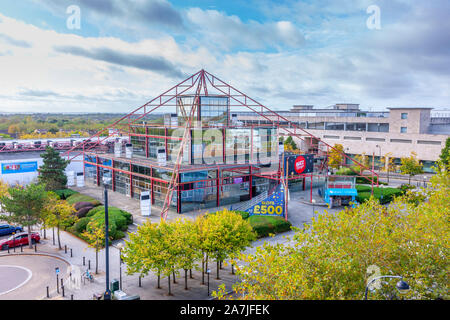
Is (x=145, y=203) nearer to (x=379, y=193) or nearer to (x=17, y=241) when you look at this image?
(x=17, y=241)

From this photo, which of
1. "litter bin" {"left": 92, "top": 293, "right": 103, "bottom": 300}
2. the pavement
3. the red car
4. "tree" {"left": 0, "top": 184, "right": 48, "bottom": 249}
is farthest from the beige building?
"litter bin" {"left": 92, "top": 293, "right": 103, "bottom": 300}

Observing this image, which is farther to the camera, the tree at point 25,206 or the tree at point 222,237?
the tree at point 25,206

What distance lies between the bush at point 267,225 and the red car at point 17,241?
71.4ft

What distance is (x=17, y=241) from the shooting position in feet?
107

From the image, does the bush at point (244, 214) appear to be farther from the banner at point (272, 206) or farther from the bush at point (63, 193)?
the bush at point (63, 193)

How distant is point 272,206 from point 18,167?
43.6m

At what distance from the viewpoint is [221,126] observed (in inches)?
2051

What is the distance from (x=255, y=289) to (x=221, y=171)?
111ft

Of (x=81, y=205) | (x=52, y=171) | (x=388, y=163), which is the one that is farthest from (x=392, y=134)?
(x=52, y=171)

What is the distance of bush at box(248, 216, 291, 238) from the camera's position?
1395 inches

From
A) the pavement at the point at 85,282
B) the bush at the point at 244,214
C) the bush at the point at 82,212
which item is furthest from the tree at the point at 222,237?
the bush at the point at 82,212

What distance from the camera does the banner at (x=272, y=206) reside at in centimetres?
4025

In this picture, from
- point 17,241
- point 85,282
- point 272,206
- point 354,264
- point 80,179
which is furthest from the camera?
point 80,179

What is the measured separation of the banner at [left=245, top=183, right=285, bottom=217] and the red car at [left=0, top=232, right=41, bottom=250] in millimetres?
23405
